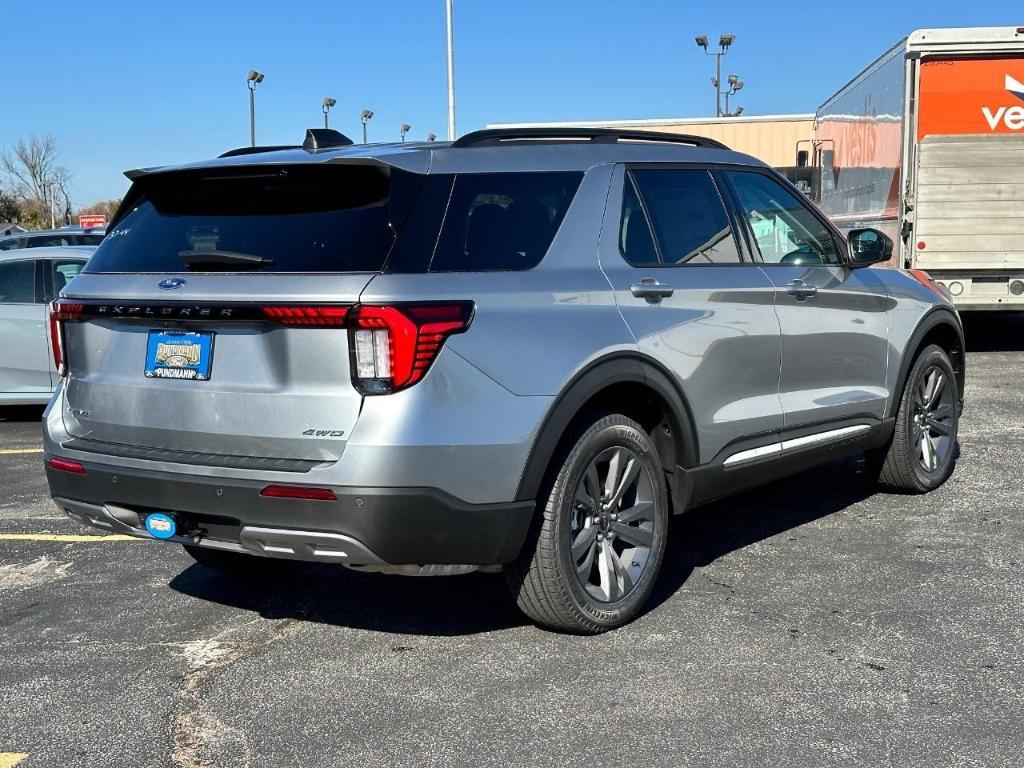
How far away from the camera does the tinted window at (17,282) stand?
9586 mm

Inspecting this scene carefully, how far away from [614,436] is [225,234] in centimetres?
154

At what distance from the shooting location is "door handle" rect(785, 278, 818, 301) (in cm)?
517

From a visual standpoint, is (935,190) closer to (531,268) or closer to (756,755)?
(531,268)

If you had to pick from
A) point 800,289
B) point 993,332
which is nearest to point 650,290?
point 800,289

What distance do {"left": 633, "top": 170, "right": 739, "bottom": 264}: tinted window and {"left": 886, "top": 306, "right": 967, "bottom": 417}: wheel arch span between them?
1621 mm

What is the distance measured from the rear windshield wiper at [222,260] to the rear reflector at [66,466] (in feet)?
2.66

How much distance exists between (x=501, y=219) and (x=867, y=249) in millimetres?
2390

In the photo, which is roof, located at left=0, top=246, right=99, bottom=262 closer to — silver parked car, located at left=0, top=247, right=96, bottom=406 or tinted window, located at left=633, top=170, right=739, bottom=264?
silver parked car, located at left=0, top=247, right=96, bottom=406

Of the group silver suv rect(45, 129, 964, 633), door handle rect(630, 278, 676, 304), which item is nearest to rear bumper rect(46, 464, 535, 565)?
silver suv rect(45, 129, 964, 633)

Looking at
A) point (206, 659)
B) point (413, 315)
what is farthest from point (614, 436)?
point (206, 659)

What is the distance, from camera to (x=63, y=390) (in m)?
4.30

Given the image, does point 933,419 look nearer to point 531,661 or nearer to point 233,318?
point 531,661

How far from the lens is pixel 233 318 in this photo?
12.2 ft

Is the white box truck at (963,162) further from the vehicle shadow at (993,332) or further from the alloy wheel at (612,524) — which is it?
the alloy wheel at (612,524)
